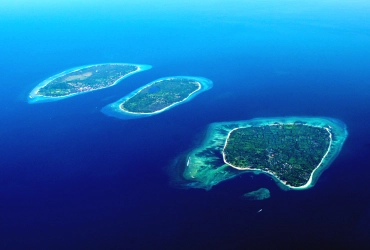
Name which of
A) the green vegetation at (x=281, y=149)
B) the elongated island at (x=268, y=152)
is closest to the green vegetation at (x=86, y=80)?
the elongated island at (x=268, y=152)

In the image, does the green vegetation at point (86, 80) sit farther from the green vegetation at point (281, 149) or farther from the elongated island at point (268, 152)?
the green vegetation at point (281, 149)

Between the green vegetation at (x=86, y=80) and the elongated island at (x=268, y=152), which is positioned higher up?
the green vegetation at (x=86, y=80)

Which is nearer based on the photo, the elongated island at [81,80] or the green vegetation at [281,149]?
the green vegetation at [281,149]

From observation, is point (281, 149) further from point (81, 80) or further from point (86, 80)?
point (81, 80)

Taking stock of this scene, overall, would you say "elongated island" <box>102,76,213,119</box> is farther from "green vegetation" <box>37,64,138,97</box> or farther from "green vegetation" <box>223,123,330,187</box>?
"green vegetation" <box>223,123,330,187</box>

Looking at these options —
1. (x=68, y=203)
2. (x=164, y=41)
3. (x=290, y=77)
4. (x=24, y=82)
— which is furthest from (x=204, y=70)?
(x=68, y=203)

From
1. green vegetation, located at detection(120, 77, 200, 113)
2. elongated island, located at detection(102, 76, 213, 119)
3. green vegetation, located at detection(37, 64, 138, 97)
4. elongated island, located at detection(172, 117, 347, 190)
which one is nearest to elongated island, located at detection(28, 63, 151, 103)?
green vegetation, located at detection(37, 64, 138, 97)
